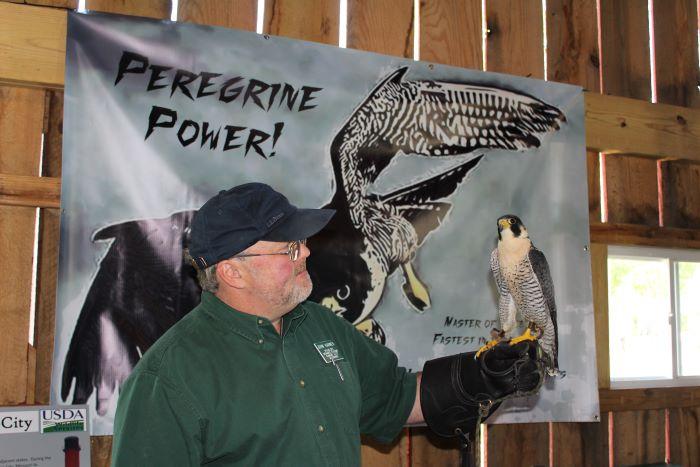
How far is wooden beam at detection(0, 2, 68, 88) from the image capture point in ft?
7.75

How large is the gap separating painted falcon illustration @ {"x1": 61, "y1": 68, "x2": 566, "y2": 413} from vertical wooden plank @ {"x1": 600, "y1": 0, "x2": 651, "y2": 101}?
1.82 feet

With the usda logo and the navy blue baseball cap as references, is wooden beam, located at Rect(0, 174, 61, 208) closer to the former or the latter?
the usda logo

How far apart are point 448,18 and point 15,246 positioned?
2002 mm

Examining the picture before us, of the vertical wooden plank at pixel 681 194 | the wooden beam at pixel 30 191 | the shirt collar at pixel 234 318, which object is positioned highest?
the vertical wooden plank at pixel 681 194

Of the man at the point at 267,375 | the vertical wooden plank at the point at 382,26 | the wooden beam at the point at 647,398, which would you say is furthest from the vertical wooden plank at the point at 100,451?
the wooden beam at the point at 647,398

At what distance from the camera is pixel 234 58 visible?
2.62m

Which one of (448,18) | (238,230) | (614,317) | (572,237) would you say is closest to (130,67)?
(238,230)

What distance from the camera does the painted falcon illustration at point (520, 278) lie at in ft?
7.18

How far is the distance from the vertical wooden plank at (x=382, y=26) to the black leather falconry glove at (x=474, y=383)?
5.01 ft

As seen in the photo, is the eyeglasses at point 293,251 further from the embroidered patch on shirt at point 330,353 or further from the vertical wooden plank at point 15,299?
the vertical wooden plank at point 15,299

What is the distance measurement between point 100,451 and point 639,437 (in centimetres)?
243

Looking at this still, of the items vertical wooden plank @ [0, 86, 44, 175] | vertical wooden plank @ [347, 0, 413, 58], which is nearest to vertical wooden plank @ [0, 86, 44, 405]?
vertical wooden plank @ [0, 86, 44, 175]

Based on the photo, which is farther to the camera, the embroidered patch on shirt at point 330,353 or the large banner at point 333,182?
the large banner at point 333,182

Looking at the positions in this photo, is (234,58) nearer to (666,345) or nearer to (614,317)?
(614,317)
